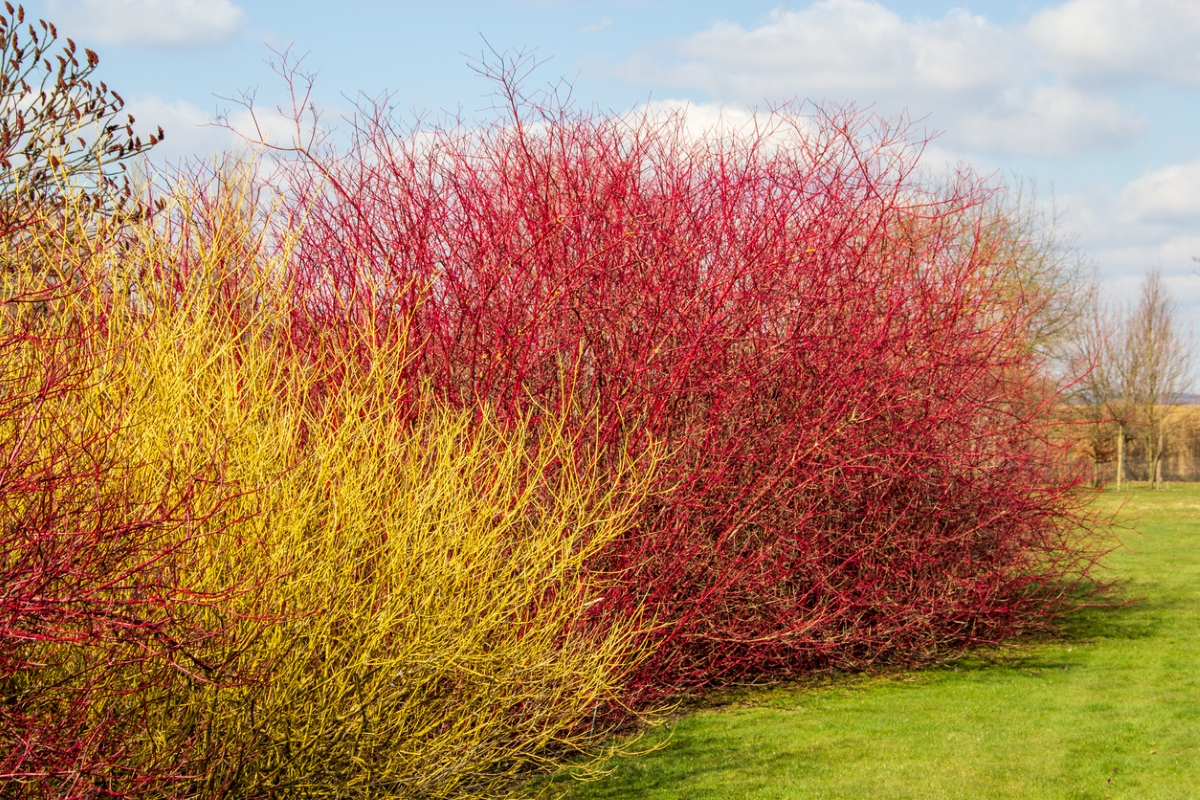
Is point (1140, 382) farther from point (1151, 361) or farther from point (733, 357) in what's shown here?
point (733, 357)

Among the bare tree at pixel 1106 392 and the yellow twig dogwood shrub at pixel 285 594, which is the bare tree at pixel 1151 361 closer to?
the bare tree at pixel 1106 392

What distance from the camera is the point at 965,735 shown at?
23.4 ft

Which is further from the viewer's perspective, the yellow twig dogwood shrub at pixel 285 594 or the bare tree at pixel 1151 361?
the bare tree at pixel 1151 361

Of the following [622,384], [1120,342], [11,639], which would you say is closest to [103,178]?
[622,384]

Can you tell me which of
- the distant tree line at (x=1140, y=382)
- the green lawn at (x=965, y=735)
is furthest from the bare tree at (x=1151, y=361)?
the green lawn at (x=965, y=735)

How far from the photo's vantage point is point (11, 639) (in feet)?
11.6

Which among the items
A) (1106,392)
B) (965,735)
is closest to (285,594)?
(965,735)

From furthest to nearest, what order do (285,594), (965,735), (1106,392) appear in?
(1106,392) < (965,735) < (285,594)

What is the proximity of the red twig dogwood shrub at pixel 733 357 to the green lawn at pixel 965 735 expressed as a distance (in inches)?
20.1

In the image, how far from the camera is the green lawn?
611 cm

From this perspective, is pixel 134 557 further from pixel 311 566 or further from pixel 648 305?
pixel 648 305

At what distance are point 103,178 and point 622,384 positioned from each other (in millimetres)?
4138

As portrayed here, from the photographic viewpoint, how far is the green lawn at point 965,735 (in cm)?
611

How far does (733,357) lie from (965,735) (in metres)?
3.11
